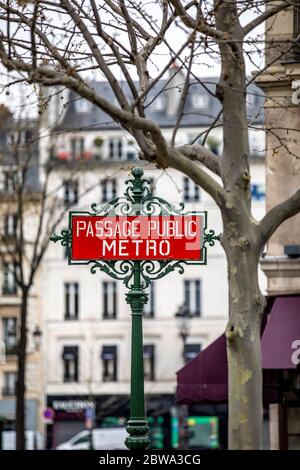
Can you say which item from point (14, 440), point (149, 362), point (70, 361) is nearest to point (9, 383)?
point (70, 361)

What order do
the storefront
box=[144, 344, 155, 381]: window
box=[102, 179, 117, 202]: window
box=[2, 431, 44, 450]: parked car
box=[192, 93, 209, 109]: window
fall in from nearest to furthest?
the storefront, box=[2, 431, 44, 450]: parked car, box=[144, 344, 155, 381]: window, box=[102, 179, 117, 202]: window, box=[192, 93, 209, 109]: window

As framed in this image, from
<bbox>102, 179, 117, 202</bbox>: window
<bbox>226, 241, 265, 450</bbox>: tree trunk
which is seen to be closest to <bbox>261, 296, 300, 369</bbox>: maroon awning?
<bbox>226, 241, 265, 450</bbox>: tree trunk

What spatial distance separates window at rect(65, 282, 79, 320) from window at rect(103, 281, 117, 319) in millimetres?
1385

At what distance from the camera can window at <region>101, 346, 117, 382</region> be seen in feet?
209

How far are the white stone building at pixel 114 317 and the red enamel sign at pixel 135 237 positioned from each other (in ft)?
159

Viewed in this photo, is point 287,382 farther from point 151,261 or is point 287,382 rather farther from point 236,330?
point 236,330

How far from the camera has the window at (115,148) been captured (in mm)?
64562

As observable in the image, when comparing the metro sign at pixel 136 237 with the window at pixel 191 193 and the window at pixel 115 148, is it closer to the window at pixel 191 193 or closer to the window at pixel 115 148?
the window at pixel 191 193

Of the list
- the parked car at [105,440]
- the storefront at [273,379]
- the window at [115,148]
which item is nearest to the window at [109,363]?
the window at [115,148]

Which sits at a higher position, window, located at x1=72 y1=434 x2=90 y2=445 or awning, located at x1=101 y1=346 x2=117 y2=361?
awning, located at x1=101 y1=346 x2=117 y2=361

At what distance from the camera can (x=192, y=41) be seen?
484 inches

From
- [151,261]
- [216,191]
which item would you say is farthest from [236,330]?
[151,261]

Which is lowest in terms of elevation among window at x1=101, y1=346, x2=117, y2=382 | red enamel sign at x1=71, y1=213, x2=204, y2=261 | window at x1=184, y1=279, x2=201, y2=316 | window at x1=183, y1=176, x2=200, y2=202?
window at x1=101, y1=346, x2=117, y2=382

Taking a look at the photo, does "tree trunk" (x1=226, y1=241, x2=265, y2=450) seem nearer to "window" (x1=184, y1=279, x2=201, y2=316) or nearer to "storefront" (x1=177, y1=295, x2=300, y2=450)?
"storefront" (x1=177, y1=295, x2=300, y2=450)
